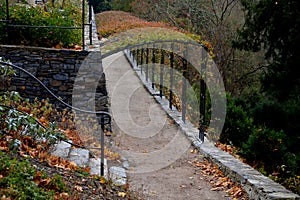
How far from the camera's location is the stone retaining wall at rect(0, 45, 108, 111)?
8180 mm

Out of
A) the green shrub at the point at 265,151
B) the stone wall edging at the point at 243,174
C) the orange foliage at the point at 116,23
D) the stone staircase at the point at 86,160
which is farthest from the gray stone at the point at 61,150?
the orange foliage at the point at 116,23

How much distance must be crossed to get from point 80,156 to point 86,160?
0.14 m

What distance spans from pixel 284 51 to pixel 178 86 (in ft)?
11.1

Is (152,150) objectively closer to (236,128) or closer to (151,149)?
(151,149)

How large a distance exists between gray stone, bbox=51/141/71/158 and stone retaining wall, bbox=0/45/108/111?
2160 millimetres

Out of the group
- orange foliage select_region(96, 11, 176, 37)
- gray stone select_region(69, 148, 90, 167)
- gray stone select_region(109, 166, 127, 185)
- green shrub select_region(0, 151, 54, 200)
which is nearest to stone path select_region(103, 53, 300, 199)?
gray stone select_region(109, 166, 127, 185)

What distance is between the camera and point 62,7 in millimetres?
12391

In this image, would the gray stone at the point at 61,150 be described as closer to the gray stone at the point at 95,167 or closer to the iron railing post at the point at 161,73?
the gray stone at the point at 95,167

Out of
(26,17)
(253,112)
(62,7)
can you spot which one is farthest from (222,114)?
(62,7)

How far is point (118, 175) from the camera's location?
6.20m

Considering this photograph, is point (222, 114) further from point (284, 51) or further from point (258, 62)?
point (258, 62)

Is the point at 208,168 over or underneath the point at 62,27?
underneath

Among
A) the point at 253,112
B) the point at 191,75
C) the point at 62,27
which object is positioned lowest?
the point at 253,112

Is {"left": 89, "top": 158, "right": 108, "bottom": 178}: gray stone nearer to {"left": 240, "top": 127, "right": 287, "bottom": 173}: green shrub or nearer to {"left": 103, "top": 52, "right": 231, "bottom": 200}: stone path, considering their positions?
{"left": 103, "top": 52, "right": 231, "bottom": 200}: stone path
